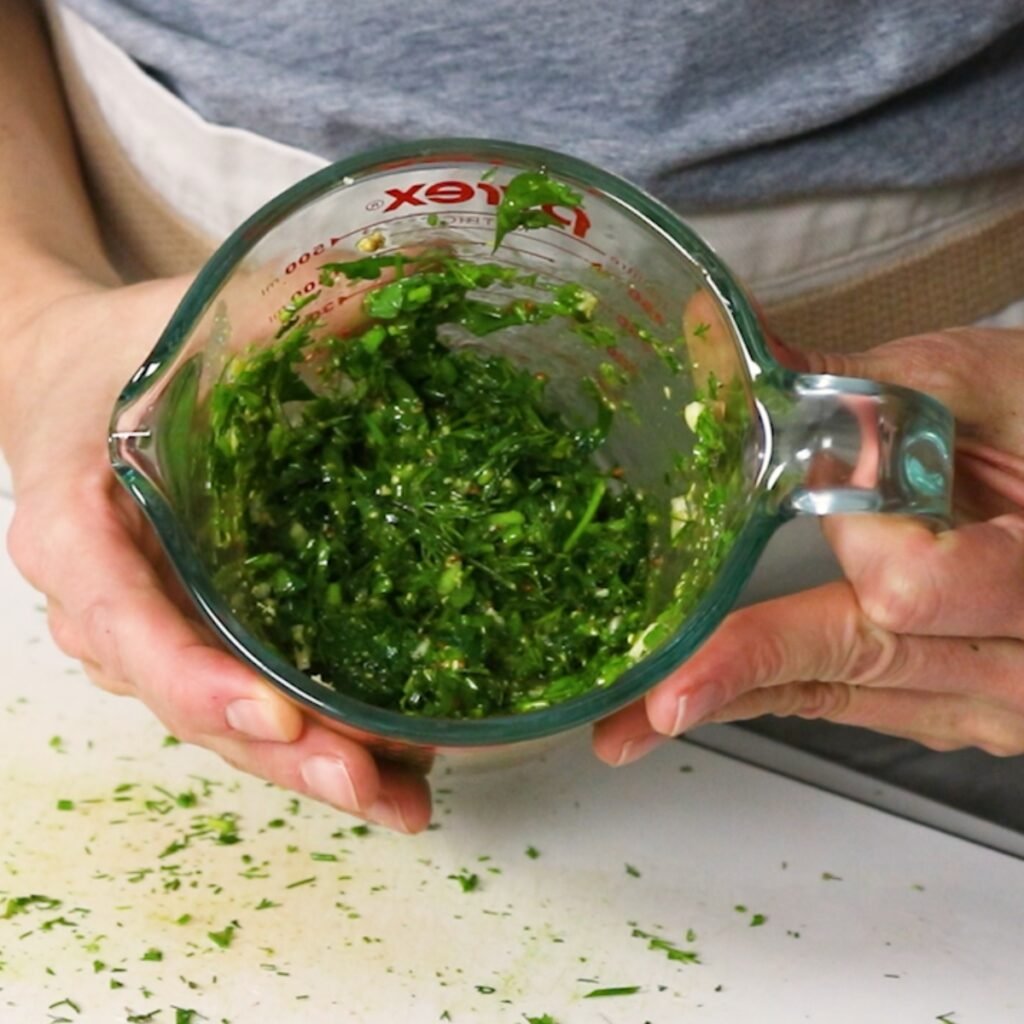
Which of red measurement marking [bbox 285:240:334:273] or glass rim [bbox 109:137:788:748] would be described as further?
red measurement marking [bbox 285:240:334:273]

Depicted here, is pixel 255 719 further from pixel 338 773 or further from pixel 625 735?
pixel 625 735

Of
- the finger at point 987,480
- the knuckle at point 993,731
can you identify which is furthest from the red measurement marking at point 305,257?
the knuckle at point 993,731

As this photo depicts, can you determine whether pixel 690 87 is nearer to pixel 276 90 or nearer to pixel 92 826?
pixel 276 90

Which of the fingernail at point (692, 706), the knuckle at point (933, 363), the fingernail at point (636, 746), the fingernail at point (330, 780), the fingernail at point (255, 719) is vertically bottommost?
the fingernail at point (636, 746)

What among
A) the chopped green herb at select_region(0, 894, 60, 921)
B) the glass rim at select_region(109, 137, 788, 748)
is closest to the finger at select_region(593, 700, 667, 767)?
the glass rim at select_region(109, 137, 788, 748)

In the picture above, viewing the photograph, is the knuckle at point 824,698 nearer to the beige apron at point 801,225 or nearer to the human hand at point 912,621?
the human hand at point 912,621

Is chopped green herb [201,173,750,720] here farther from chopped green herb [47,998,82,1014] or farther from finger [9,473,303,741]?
chopped green herb [47,998,82,1014]
